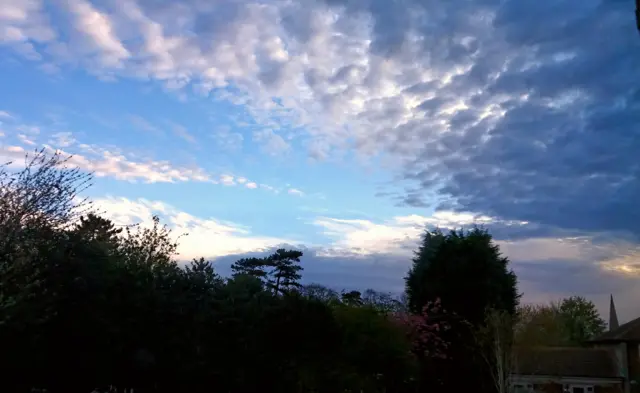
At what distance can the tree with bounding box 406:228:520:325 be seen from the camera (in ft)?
92.7

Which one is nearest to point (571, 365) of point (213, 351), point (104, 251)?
point (213, 351)

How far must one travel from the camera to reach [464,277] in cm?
2848

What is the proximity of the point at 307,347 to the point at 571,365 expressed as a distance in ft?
90.7

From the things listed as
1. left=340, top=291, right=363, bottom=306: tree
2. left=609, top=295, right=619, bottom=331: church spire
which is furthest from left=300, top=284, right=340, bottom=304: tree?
left=609, top=295, right=619, bottom=331: church spire

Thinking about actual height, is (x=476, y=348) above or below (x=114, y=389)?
above

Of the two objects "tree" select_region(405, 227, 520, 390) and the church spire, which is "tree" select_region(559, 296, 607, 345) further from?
"tree" select_region(405, 227, 520, 390)

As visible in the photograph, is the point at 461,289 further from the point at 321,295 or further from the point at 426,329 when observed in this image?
the point at 321,295

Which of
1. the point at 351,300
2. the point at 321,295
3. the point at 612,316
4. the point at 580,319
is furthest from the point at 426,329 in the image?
the point at 612,316

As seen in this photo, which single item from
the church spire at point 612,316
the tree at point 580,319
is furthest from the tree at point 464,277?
the church spire at point 612,316

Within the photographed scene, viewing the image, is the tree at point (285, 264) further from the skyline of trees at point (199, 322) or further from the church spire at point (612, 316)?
the church spire at point (612, 316)

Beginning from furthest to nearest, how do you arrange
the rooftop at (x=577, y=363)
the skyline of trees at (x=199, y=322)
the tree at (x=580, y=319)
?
the tree at (x=580, y=319) < the rooftop at (x=577, y=363) < the skyline of trees at (x=199, y=322)

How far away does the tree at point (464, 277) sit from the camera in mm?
28266

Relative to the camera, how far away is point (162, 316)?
1861 cm

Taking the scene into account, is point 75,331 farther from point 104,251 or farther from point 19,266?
point 19,266
